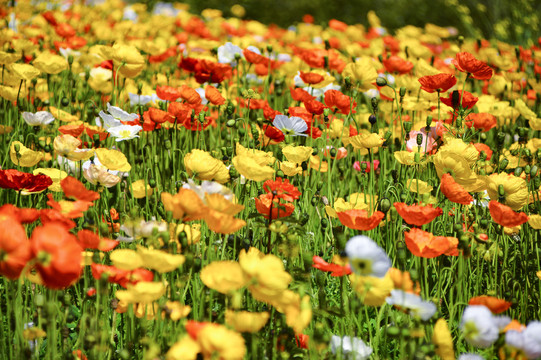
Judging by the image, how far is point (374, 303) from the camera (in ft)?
4.19

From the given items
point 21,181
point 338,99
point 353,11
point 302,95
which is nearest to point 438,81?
point 338,99

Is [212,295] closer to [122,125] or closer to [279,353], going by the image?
[279,353]

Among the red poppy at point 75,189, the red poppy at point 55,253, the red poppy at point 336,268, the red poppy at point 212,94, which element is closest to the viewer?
the red poppy at point 55,253

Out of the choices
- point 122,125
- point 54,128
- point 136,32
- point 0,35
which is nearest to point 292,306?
point 122,125

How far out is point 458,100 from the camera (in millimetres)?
2189

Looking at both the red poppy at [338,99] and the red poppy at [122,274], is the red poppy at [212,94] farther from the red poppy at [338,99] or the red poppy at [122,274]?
the red poppy at [122,274]

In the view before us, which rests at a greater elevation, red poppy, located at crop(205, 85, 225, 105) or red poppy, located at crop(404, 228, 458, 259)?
red poppy, located at crop(205, 85, 225, 105)

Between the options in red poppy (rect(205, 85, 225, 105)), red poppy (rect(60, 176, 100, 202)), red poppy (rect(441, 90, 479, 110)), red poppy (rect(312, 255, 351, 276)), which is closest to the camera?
red poppy (rect(312, 255, 351, 276))

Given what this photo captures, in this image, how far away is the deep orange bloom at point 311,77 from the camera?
2.51 meters

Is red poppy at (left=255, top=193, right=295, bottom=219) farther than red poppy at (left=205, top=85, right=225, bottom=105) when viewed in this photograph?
No

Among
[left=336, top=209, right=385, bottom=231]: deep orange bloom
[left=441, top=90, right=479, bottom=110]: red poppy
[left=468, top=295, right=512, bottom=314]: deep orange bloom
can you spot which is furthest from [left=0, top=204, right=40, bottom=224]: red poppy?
[left=441, top=90, right=479, bottom=110]: red poppy

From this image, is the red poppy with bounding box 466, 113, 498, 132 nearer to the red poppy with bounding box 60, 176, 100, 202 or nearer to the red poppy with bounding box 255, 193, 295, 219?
the red poppy with bounding box 255, 193, 295, 219

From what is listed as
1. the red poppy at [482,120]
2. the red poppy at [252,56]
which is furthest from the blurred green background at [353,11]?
the red poppy at [482,120]

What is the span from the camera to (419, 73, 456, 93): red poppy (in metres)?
2.07
